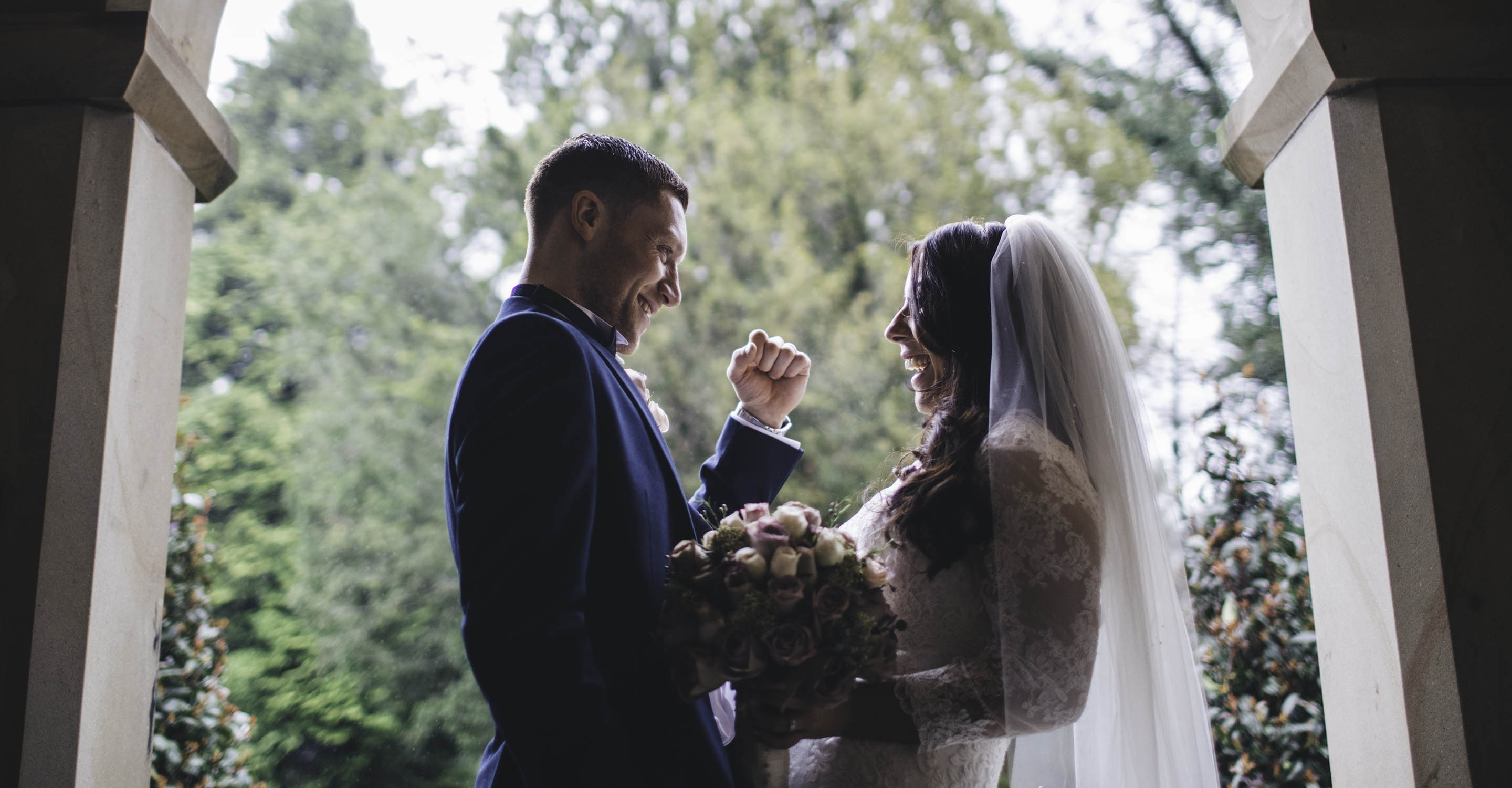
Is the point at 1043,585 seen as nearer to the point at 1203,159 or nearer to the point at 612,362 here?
the point at 612,362

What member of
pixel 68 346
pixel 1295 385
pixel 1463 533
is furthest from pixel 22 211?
pixel 1463 533

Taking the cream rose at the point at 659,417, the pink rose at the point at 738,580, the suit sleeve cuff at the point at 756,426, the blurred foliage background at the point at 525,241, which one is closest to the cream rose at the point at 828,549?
the pink rose at the point at 738,580

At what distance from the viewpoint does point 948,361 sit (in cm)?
226

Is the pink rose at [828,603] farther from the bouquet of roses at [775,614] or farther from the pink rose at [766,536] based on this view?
the pink rose at [766,536]

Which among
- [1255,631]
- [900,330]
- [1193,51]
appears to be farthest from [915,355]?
[1193,51]

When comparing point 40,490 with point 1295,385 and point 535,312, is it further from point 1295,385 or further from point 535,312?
point 1295,385

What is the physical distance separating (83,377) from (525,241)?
18.2 feet

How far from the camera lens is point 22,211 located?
201 centimetres

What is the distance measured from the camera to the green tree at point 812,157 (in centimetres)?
702

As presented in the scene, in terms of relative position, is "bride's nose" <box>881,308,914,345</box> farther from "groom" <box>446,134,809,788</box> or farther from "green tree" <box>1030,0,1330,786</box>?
"green tree" <box>1030,0,1330,786</box>

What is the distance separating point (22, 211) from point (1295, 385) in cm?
280

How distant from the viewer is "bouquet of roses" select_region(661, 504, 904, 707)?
1633 mm

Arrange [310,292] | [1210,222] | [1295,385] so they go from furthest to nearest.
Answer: [310,292] → [1210,222] → [1295,385]

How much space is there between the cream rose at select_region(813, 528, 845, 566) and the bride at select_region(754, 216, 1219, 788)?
0.25 metres
